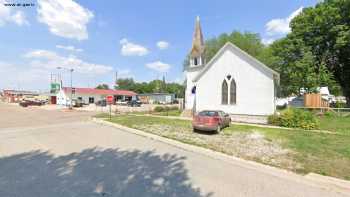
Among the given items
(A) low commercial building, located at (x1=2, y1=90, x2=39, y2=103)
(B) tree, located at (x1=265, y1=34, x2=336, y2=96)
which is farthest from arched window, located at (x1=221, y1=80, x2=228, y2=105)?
(A) low commercial building, located at (x1=2, y1=90, x2=39, y2=103)

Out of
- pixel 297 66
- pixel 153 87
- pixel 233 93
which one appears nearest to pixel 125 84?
pixel 153 87

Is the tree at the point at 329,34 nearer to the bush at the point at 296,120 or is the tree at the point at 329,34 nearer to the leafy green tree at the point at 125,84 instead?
the bush at the point at 296,120

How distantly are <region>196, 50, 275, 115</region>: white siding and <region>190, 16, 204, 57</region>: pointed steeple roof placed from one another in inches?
266

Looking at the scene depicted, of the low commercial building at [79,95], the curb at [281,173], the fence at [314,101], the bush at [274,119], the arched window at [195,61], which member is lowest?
the curb at [281,173]

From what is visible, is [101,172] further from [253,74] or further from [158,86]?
[158,86]

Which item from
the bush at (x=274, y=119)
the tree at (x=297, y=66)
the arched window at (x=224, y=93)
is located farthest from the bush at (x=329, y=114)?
the arched window at (x=224, y=93)

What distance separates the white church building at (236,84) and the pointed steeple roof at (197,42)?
21.7 feet

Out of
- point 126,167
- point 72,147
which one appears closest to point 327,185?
point 126,167

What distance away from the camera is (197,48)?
25.7 metres

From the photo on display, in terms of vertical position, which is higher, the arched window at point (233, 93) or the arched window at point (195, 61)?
the arched window at point (195, 61)

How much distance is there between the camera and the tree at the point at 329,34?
24.5 metres

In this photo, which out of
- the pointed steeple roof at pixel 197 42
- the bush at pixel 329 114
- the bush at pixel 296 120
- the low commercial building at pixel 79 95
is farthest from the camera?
the low commercial building at pixel 79 95

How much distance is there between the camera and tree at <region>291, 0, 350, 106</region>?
2445 cm

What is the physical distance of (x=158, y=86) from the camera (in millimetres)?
93062
